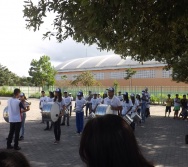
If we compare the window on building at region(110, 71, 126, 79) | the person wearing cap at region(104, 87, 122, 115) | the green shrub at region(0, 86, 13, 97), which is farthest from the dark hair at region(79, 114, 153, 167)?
the window on building at region(110, 71, 126, 79)

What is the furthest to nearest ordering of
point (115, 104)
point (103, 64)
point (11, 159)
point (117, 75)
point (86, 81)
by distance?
point (103, 64), point (117, 75), point (86, 81), point (115, 104), point (11, 159)

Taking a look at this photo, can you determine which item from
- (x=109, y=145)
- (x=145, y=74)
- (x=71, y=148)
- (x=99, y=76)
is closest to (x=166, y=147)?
(x=71, y=148)

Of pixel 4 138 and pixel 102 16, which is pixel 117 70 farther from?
pixel 102 16

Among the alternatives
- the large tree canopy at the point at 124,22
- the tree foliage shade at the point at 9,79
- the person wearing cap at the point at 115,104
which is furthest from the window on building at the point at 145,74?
the person wearing cap at the point at 115,104

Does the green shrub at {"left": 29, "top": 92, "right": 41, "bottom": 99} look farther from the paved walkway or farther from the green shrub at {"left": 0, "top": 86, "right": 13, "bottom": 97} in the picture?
the paved walkway

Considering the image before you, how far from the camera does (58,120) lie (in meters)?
10.2

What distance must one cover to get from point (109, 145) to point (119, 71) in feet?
180

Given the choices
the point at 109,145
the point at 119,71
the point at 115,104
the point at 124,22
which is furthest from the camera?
the point at 119,71

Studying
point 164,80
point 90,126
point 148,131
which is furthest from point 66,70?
point 90,126

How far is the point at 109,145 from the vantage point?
5.46 feet

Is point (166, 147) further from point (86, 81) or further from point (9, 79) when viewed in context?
point (9, 79)

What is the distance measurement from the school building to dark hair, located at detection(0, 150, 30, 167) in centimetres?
4409

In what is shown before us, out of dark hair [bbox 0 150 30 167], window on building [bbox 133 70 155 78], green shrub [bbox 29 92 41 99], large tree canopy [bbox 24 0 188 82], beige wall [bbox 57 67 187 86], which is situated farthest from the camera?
window on building [bbox 133 70 155 78]

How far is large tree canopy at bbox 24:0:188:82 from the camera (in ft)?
20.5
